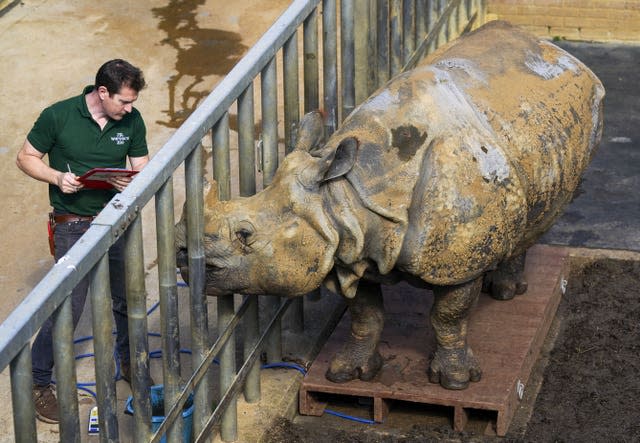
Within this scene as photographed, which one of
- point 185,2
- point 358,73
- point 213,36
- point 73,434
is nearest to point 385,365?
point 358,73

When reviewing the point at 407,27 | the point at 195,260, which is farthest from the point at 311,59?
the point at 407,27

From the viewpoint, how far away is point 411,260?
23.3ft

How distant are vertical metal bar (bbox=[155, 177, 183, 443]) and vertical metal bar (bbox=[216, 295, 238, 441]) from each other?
0.60 metres

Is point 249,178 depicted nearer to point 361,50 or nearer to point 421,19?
point 361,50

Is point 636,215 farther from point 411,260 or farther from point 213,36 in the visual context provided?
point 213,36

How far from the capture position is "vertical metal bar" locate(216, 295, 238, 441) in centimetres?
730

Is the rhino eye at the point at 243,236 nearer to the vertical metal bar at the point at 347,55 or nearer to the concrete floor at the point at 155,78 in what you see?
the vertical metal bar at the point at 347,55

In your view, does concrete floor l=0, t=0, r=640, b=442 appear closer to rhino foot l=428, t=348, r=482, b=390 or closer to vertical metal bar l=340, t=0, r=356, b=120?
vertical metal bar l=340, t=0, r=356, b=120

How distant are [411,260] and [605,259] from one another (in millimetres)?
2924

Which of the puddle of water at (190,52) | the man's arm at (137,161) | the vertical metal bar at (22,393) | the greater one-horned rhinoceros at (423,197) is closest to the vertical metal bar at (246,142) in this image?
the greater one-horned rhinoceros at (423,197)

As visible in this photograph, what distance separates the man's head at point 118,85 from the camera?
7.28 m

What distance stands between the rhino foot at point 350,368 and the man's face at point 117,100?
1801 millimetres

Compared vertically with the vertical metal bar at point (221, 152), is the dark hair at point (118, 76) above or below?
above

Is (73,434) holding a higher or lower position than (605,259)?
higher
